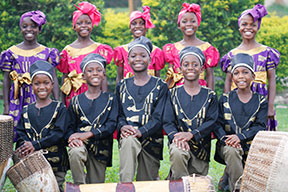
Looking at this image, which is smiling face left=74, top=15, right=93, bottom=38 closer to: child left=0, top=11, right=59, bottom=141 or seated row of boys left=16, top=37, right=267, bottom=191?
child left=0, top=11, right=59, bottom=141

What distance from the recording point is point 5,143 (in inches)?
181

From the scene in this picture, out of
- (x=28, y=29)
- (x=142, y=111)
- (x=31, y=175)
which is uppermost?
(x=28, y=29)

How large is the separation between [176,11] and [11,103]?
6829mm

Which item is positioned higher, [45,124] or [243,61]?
[243,61]

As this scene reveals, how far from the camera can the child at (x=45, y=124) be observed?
16.0 feet

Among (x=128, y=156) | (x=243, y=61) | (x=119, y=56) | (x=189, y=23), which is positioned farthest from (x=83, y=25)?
(x=243, y=61)

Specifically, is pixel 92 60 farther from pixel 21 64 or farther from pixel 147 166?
pixel 147 166

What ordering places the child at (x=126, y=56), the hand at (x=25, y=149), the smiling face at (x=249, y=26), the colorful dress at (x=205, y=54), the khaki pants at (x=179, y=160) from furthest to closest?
the child at (x=126, y=56) < the colorful dress at (x=205, y=54) < the smiling face at (x=249, y=26) < the hand at (x=25, y=149) < the khaki pants at (x=179, y=160)

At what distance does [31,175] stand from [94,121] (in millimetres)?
1024

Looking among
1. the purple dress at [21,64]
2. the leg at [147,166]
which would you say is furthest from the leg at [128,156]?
the purple dress at [21,64]

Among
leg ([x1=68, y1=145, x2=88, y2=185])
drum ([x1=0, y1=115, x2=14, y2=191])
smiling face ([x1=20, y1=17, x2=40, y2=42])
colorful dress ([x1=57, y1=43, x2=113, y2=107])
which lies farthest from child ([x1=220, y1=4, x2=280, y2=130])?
drum ([x1=0, y1=115, x2=14, y2=191])

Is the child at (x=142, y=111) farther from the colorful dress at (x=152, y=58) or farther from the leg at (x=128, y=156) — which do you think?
the colorful dress at (x=152, y=58)

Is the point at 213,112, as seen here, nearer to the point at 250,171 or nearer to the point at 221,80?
the point at 250,171

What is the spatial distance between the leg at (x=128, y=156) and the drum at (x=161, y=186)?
366 mm
